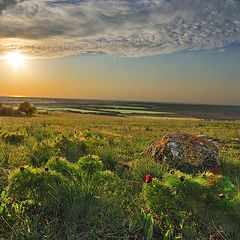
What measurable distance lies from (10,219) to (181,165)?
5.26m

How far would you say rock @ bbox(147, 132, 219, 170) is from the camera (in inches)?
383

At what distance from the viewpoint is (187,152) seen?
998 cm

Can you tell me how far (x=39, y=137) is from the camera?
1329 centimetres

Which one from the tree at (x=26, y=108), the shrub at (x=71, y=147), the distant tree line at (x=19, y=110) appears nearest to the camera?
the shrub at (x=71, y=147)

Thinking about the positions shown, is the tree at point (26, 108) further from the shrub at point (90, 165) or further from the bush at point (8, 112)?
the shrub at point (90, 165)

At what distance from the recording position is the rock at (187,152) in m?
9.73

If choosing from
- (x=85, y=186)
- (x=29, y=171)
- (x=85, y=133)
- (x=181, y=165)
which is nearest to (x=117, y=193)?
(x=85, y=186)

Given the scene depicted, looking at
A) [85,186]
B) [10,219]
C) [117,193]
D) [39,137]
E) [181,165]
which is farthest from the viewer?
[39,137]

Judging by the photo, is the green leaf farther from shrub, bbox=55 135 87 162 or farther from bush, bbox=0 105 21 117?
bush, bbox=0 105 21 117

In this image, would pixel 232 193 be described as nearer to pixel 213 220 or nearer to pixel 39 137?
pixel 213 220

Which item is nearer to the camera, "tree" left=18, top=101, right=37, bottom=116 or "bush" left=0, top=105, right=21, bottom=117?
"bush" left=0, top=105, right=21, bottom=117

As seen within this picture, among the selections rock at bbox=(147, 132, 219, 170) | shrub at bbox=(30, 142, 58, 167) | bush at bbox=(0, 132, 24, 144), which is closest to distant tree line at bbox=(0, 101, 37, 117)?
bush at bbox=(0, 132, 24, 144)

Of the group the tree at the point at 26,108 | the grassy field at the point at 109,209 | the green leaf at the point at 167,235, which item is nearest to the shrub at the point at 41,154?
the grassy field at the point at 109,209

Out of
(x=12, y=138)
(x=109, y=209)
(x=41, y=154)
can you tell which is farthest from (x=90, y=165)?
(x=12, y=138)
